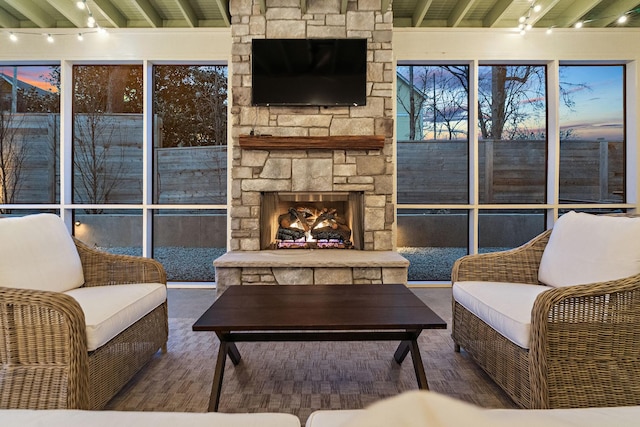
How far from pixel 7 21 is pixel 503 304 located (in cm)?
566

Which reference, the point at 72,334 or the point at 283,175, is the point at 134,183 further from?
the point at 72,334

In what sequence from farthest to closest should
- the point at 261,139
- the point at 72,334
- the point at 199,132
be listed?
the point at 199,132 → the point at 261,139 → the point at 72,334

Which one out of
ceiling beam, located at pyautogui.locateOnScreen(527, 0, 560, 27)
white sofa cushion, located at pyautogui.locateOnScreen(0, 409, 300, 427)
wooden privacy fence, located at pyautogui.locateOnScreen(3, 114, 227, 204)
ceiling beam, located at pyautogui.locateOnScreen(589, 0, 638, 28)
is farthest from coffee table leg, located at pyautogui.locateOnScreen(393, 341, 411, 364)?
ceiling beam, located at pyautogui.locateOnScreen(589, 0, 638, 28)

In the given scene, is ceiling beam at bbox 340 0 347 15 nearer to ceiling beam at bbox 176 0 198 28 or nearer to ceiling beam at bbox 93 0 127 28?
ceiling beam at bbox 176 0 198 28

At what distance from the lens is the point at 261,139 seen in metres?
4.09

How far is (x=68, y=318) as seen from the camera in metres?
1.67

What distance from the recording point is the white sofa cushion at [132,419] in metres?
1.01

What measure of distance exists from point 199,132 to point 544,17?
4.18 m

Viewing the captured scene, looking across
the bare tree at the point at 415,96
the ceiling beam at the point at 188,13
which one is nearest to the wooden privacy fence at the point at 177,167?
the bare tree at the point at 415,96

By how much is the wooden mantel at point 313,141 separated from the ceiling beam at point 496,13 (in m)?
1.84

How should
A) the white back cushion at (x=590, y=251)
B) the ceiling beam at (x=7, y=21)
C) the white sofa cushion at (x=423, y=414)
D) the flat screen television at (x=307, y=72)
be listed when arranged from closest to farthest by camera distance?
the white sofa cushion at (x=423, y=414)
the white back cushion at (x=590, y=251)
the flat screen television at (x=307, y=72)
the ceiling beam at (x=7, y=21)

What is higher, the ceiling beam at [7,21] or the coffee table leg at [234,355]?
the ceiling beam at [7,21]

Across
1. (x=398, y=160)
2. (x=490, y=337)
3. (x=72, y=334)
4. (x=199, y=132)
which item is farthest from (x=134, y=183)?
(x=490, y=337)

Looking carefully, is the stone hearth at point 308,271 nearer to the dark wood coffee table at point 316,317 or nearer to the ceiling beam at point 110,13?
the dark wood coffee table at point 316,317
